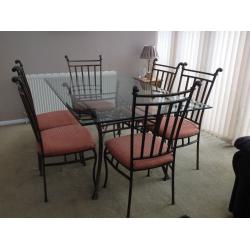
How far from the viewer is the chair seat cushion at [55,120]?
229 cm

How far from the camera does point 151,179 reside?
2.36 metres

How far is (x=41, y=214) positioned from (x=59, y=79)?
61.8 inches

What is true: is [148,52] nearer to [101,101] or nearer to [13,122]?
[101,101]

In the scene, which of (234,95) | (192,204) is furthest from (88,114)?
(234,95)

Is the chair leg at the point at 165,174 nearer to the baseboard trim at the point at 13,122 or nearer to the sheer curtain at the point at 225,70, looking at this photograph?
the sheer curtain at the point at 225,70

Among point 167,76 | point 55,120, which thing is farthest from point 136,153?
point 167,76

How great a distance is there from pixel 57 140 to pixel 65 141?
0.06 m

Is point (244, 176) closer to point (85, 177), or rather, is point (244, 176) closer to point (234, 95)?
point (85, 177)

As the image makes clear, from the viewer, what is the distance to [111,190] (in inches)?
85.4

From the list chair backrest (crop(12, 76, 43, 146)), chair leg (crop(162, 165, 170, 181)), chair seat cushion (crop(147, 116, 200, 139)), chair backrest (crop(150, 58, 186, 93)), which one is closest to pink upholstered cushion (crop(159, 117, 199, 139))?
chair seat cushion (crop(147, 116, 200, 139))

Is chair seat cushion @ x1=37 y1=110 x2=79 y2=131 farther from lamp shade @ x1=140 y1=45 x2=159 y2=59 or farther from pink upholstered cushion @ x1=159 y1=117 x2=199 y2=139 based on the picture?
lamp shade @ x1=140 y1=45 x2=159 y2=59

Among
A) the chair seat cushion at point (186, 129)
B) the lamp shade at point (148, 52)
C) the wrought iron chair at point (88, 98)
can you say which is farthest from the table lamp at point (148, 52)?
the chair seat cushion at point (186, 129)

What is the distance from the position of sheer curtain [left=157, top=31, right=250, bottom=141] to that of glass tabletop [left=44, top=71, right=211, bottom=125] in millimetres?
941

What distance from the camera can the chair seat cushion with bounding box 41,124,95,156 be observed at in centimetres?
189
